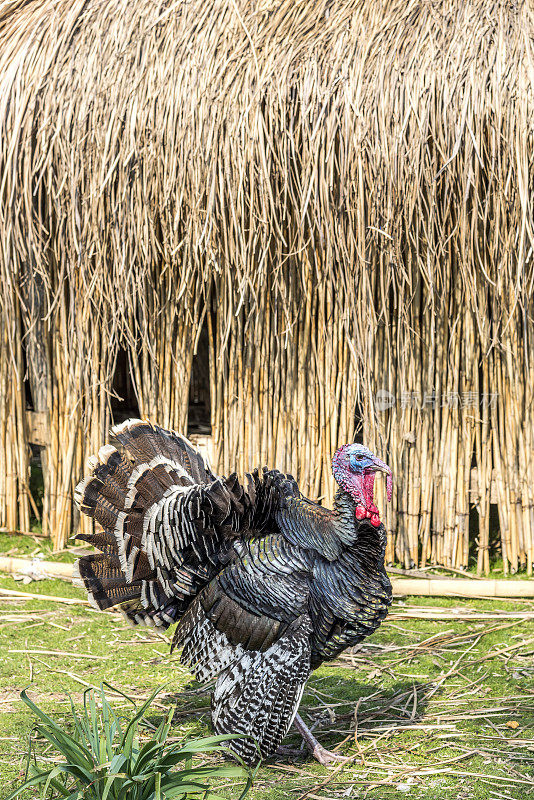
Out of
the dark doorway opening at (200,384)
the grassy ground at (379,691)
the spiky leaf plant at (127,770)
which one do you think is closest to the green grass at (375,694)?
the grassy ground at (379,691)

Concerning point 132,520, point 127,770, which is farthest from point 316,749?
point 132,520

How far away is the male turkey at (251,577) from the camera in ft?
9.09

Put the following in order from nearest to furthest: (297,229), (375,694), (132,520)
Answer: (132,520)
(375,694)
(297,229)

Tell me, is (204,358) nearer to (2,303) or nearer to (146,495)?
(2,303)

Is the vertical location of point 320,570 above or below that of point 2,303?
below

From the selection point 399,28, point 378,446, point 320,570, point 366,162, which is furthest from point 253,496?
point 399,28

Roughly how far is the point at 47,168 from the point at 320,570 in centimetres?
278

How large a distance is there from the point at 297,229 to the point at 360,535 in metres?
1.95

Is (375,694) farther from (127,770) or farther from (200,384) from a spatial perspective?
(200,384)

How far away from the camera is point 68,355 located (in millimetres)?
4707

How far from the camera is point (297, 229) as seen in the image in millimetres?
4277

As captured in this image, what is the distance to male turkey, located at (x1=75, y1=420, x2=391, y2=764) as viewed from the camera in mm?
2771

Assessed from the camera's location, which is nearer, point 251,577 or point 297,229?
point 251,577

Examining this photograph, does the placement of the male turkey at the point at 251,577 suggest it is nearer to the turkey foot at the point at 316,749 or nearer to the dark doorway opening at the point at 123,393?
the turkey foot at the point at 316,749
